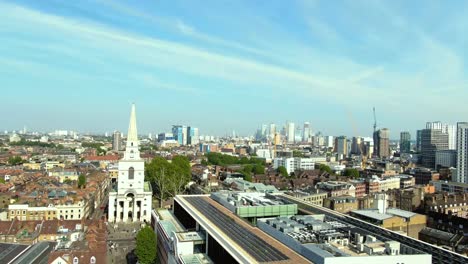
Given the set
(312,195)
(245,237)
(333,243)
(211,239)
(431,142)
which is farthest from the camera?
(431,142)

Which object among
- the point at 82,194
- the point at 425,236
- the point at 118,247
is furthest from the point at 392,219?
the point at 82,194

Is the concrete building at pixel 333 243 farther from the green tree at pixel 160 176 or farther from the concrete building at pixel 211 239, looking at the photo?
the green tree at pixel 160 176

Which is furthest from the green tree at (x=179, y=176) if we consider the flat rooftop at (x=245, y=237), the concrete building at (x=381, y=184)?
the flat rooftop at (x=245, y=237)

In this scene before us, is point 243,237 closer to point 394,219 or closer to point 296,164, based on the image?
point 394,219

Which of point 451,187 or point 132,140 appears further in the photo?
point 451,187

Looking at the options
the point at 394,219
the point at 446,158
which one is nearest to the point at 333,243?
the point at 394,219

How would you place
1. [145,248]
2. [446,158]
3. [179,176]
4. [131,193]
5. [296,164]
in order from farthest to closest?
[446,158] → [296,164] → [179,176] → [131,193] → [145,248]

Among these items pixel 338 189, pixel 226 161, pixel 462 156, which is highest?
pixel 462 156

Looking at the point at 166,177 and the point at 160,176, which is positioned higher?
the point at 160,176
